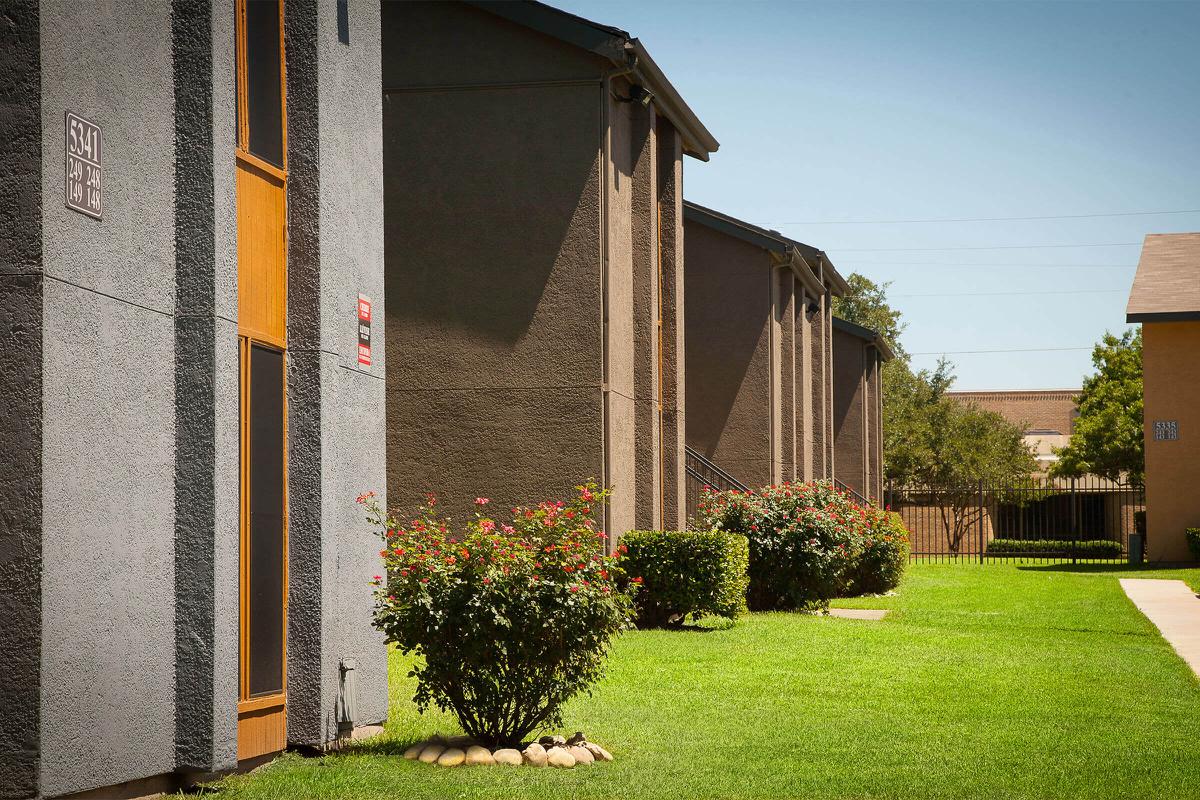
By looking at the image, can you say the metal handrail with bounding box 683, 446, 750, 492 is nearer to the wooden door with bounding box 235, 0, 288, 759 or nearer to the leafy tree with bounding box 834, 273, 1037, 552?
the wooden door with bounding box 235, 0, 288, 759

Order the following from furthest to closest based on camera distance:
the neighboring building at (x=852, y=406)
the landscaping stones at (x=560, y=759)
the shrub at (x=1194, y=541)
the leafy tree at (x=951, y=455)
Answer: the leafy tree at (x=951, y=455)
the neighboring building at (x=852, y=406)
the shrub at (x=1194, y=541)
the landscaping stones at (x=560, y=759)

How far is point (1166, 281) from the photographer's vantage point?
110 feet

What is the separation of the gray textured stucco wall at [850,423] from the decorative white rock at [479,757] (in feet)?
90.4

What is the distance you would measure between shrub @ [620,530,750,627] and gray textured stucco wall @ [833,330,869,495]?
19.6 m

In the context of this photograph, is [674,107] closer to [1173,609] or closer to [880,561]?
[880,561]

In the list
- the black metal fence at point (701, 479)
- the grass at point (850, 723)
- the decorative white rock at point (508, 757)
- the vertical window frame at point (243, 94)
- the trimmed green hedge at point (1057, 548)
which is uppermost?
the vertical window frame at point (243, 94)

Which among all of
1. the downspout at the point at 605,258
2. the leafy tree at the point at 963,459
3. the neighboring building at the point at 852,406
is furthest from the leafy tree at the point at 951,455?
the downspout at the point at 605,258

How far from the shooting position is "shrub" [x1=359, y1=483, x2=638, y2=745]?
304 inches

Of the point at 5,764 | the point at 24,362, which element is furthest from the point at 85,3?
the point at 5,764

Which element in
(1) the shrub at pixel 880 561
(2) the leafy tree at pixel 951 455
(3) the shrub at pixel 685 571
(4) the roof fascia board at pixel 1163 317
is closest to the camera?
(3) the shrub at pixel 685 571

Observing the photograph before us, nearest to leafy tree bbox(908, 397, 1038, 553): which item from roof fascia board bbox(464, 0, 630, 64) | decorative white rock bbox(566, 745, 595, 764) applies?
roof fascia board bbox(464, 0, 630, 64)

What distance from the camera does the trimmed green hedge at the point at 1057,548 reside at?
37.5m

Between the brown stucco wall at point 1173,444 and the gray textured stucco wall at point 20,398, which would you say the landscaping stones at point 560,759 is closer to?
the gray textured stucco wall at point 20,398

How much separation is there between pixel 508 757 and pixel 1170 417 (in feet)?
93.3
